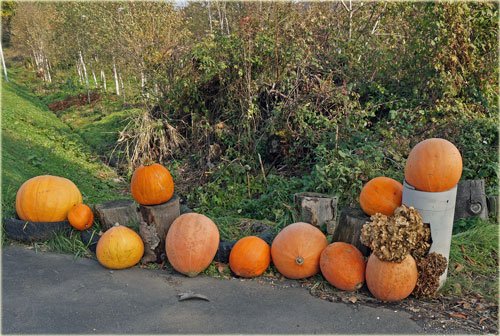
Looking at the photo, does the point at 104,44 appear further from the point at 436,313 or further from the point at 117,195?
the point at 436,313

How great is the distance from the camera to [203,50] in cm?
953

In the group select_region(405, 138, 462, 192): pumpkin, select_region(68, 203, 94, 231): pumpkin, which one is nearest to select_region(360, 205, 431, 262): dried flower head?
select_region(405, 138, 462, 192): pumpkin

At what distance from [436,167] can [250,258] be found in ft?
6.45

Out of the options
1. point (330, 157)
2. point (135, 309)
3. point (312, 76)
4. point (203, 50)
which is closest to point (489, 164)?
point (330, 157)

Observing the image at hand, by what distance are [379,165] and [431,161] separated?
260cm

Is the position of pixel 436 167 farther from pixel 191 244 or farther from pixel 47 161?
pixel 47 161

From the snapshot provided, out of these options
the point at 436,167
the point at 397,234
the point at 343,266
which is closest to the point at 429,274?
the point at 397,234

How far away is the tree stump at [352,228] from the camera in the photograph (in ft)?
14.6

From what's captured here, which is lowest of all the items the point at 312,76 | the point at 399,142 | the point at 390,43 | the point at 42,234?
the point at 42,234

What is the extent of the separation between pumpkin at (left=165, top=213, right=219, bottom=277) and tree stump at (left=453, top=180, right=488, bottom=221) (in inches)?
124

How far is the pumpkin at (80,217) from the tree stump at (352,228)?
288 centimetres

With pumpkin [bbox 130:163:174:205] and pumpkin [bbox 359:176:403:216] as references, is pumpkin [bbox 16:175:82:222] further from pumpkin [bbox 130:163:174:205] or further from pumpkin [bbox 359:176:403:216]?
pumpkin [bbox 359:176:403:216]

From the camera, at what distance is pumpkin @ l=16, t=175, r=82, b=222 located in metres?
5.24

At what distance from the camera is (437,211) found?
13.2ft
